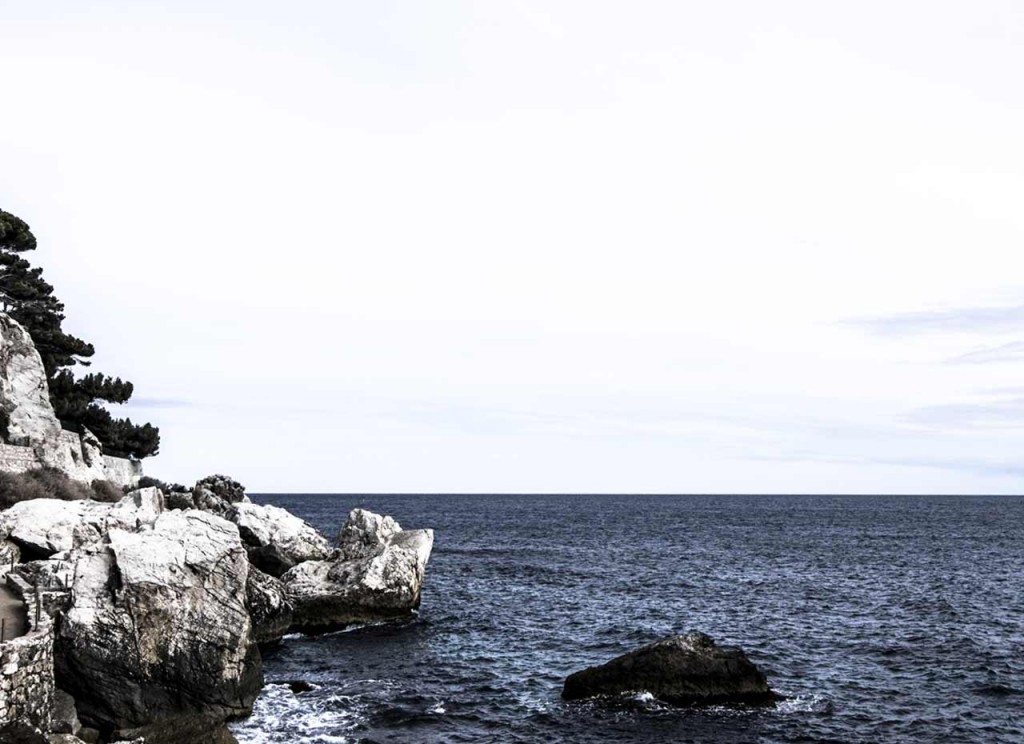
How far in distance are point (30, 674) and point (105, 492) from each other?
113ft

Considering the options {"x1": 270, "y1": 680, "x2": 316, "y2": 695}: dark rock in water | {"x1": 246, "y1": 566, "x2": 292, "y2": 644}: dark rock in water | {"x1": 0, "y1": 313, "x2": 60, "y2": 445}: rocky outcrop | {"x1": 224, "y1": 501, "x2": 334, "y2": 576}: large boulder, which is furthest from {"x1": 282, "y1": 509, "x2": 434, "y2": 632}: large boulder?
{"x1": 0, "y1": 313, "x2": 60, "y2": 445}: rocky outcrop

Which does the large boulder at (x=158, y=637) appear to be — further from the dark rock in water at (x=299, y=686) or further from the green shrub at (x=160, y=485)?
the green shrub at (x=160, y=485)

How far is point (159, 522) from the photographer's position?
32344mm

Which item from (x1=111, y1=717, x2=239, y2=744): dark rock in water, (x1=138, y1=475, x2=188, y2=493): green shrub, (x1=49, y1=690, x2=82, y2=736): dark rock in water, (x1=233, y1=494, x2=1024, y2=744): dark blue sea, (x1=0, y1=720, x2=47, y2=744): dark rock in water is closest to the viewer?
(x1=0, y1=720, x2=47, y2=744): dark rock in water

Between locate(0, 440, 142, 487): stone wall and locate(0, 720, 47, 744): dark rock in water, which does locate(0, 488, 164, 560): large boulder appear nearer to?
locate(0, 720, 47, 744): dark rock in water

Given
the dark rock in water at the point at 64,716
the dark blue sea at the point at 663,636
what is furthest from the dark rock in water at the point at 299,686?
the dark rock in water at the point at 64,716

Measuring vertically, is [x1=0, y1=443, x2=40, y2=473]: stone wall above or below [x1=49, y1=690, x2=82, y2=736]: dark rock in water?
above

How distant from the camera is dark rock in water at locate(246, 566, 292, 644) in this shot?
41781mm

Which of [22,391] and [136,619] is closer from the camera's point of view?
[136,619]

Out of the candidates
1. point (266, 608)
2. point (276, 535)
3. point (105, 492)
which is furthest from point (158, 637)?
point (105, 492)

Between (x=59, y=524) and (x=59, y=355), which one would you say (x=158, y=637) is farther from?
(x=59, y=355)

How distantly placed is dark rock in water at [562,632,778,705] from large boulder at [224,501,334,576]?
23490mm

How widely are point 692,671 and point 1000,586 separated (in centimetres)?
4239

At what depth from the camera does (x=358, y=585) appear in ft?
156
